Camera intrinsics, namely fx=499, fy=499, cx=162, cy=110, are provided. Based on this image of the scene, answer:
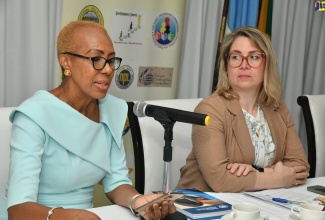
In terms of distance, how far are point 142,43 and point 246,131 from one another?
49.2 inches

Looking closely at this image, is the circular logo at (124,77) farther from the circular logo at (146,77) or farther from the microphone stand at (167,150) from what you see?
the microphone stand at (167,150)

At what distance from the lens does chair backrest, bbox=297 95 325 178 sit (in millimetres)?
2871

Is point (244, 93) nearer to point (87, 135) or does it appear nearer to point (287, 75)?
point (87, 135)

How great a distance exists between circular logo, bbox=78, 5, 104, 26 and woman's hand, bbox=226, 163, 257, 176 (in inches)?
54.1

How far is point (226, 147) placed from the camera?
232cm

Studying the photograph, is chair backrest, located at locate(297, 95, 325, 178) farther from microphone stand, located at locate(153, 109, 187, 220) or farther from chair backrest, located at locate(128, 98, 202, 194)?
microphone stand, located at locate(153, 109, 187, 220)

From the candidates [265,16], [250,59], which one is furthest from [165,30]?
[250,59]

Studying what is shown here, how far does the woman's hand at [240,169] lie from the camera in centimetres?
214

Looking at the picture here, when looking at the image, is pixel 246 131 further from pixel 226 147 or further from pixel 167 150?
pixel 167 150

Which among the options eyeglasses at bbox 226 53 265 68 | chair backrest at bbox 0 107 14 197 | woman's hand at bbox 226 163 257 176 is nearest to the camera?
chair backrest at bbox 0 107 14 197

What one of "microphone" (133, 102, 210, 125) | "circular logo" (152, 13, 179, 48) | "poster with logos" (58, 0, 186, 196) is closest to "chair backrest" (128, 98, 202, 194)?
"microphone" (133, 102, 210, 125)

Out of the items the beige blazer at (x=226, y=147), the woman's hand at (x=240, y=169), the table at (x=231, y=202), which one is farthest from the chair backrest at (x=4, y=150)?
the woman's hand at (x=240, y=169)

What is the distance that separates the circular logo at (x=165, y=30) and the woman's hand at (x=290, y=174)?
1.45 m

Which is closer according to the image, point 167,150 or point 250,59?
point 167,150
